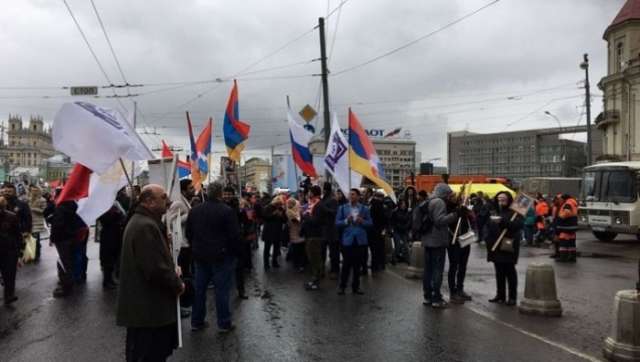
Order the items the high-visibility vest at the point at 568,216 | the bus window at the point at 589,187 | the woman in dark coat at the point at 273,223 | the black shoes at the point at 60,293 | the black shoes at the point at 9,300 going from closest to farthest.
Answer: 1. the black shoes at the point at 9,300
2. the black shoes at the point at 60,293
3. the woman in dark coat at the point at 273,223
4. the high-visibility vest at the point at 568,216
5. the bus window at the point at 589,187

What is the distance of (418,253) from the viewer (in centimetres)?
1238

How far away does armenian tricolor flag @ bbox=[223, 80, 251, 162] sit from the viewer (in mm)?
14461

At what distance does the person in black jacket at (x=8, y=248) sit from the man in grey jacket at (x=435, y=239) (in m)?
6.55

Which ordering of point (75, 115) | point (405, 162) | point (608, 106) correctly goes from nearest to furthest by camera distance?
point (75, 115), point (608, 106), point (405, 162)

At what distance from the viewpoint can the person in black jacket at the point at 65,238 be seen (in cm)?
1005

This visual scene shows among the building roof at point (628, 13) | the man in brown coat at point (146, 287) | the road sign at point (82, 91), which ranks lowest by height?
the man in brown coat at point (146, 287)

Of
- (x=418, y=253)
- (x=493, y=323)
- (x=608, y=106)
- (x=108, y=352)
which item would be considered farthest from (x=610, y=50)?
(x=108, y=352)

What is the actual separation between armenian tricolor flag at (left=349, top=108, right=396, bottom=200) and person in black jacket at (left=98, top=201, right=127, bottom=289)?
470 centimetres

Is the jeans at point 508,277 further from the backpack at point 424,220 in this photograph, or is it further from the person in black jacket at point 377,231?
the person in black jacket at point 377,231

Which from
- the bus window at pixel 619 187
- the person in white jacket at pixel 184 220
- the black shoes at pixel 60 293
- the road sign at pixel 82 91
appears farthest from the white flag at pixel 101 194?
the bus window at pixel 619 187

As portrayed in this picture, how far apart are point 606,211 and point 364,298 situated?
52.4ft

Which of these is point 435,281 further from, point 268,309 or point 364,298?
point 268,309

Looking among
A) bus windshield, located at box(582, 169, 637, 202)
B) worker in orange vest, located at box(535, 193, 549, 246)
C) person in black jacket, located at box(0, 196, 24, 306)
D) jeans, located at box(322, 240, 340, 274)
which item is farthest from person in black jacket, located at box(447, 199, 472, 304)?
bus windshield, located at box(582, 169, 637, 202)

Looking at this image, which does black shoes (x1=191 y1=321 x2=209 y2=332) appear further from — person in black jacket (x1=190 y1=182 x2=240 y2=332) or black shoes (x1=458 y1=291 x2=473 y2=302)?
black shoes (x1=458 y1=291 x2=473 y2=302)
